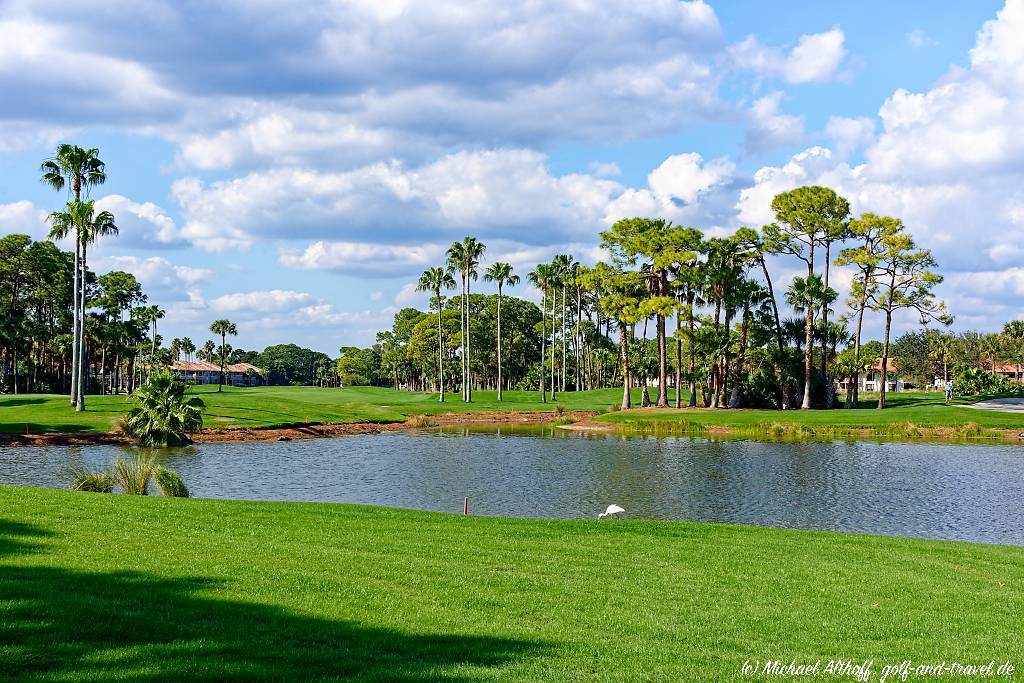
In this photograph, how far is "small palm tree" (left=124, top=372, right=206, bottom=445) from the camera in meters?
46.2

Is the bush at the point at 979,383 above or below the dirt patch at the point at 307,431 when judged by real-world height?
above

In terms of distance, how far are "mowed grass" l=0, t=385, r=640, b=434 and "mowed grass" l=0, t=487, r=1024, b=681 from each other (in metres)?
37.7

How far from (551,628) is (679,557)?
601cm

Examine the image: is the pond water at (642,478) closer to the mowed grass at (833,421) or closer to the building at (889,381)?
the mowed grass at (833,421)

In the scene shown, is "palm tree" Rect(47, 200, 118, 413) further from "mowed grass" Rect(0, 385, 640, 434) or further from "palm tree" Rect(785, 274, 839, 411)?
"palm tree" Rect(785, 274, 839, 411)

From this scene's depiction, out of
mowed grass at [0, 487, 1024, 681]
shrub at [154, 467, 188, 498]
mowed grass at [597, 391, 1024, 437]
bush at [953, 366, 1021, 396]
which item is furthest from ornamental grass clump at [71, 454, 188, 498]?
bush at [953, 366, 1021, 396]

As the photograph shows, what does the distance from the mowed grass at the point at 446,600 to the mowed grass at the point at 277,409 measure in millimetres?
37657

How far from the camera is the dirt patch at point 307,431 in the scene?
46.1 m

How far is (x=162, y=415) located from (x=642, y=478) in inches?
1103

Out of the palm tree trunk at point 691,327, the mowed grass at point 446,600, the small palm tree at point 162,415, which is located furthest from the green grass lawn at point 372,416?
the mowed grass at point 446,600

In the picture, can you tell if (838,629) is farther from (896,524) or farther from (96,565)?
(896,524)

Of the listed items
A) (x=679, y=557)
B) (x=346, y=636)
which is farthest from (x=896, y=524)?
(x=346, y=636)

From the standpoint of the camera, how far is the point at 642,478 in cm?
3400

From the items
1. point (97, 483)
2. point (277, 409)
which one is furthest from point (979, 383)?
point (97, 483)
